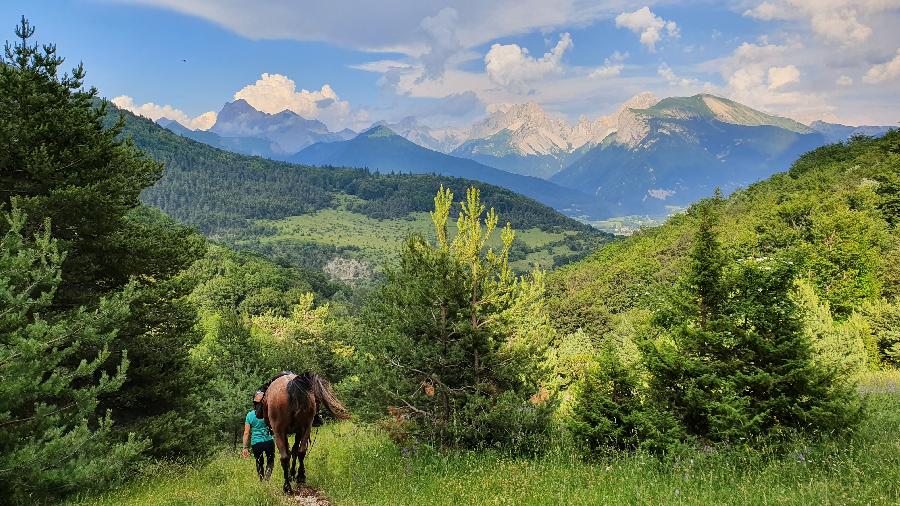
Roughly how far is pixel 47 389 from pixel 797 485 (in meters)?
9.58

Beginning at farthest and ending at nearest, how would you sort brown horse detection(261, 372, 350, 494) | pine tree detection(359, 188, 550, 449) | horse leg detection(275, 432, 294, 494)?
pine tree detection(359, 188, 550, 449), brown horse detection(261, 372, 350, 494), horse leg detection(275, 432, 294, 494)

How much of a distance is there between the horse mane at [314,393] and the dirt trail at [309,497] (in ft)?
4.81

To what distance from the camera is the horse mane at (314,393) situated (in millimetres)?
10172

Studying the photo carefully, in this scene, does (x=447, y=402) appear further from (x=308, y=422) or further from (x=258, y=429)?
(x=258, y=429)

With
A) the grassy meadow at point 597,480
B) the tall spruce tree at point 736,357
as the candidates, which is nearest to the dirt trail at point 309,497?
the grassy meadow at point 597,480

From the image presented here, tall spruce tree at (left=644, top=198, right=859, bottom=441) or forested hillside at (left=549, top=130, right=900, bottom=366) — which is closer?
tall spruce tree at (left=644, top=198, right=859, bottom=441)

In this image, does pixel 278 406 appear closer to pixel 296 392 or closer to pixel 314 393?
pixel 296 392

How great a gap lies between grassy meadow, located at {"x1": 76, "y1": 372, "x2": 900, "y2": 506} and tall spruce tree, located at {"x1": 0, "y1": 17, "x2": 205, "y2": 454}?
3.38m

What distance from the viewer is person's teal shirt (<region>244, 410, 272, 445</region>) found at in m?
11.3

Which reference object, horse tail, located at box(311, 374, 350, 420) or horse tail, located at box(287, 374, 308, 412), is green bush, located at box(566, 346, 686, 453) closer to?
horse tail, located at box(311, 374, 350, 420)

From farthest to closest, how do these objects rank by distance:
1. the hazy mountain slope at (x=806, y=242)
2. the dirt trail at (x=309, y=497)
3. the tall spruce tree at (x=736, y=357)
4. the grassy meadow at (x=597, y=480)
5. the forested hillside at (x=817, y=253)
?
the hazy mountain slope at (x=806, y=242), the forested hillside at (x=817, y=253), the dirt trail at (x=309, y=497), the tall spruce tree at (x=736, y=357), the grassy meadow at (x=597, y=480)

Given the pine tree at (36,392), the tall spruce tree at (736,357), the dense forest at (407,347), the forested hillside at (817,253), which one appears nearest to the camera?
the pine tree at (36,392)

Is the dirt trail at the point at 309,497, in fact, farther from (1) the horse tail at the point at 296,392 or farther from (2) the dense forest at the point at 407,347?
(1) the horse tail at the point at 296,392

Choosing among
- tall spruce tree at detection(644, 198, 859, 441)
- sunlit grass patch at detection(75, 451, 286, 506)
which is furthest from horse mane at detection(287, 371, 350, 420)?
tall spruce tree at detection(644, 198, 859, 441)
